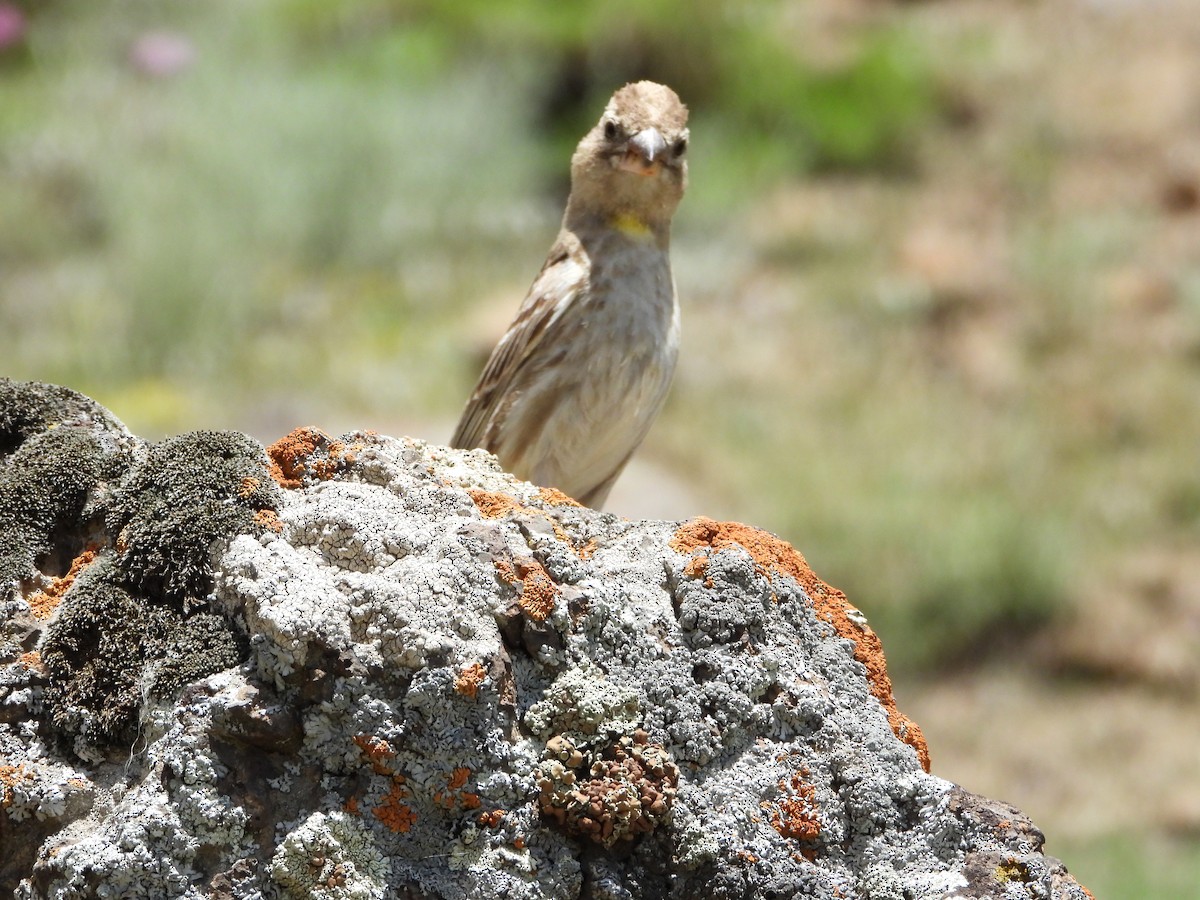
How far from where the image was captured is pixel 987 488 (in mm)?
12938

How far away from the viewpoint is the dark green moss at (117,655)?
Answer: 291 cm

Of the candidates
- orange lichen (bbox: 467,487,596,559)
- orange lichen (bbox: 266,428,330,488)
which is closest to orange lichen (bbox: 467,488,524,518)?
orange lichen (bbox: 467,487,596,559)

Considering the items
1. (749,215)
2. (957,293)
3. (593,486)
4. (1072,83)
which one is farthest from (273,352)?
(1072,83)

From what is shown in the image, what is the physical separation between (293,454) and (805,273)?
12300mm

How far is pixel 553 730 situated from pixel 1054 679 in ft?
30.8

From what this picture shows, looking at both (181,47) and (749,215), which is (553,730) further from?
(181,47)

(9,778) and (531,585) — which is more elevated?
(531,585)

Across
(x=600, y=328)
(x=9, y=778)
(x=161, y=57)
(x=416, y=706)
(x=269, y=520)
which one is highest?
(x=161, y=57)

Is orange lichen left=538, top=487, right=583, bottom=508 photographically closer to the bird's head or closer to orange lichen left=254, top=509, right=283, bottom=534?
orange lichen left=254, top=509, right=283, bottom=534

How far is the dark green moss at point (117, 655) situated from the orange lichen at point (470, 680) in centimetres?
40

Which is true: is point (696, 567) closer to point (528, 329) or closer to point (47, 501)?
point (47, 501)

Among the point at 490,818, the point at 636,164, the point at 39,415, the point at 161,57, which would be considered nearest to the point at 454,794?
the point at 490,818

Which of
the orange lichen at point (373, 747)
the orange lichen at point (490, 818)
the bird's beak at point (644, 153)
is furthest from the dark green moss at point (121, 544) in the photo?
the bird's beak at point (644, 153)

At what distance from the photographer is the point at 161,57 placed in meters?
16.6
